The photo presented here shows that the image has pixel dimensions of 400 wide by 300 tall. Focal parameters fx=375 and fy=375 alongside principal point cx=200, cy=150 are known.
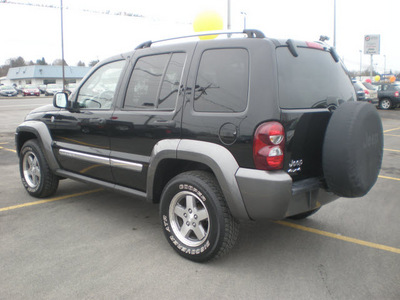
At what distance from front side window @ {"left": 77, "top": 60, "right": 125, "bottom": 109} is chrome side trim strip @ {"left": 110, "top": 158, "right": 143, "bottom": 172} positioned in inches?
23.1

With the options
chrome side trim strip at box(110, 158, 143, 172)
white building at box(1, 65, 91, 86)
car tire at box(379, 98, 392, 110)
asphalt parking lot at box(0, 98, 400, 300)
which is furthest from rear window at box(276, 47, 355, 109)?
white building at box(1, 65, 91, 86)

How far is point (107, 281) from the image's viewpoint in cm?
292

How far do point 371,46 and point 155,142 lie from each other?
50.7m

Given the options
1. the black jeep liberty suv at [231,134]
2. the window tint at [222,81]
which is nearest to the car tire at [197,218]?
the black jeep liberty suv at [231,134]

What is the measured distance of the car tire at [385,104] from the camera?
22903 millimetres

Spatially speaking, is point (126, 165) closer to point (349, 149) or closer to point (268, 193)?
point (268, 193)

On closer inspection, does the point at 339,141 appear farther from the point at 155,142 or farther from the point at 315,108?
the point at 155,142

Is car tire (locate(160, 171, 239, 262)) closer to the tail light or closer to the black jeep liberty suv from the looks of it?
the black jeep liberty suv

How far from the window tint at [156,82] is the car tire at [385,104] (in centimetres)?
2265

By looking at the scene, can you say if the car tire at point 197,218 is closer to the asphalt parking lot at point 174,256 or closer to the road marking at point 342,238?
the asphalt parking lot at point 174,256

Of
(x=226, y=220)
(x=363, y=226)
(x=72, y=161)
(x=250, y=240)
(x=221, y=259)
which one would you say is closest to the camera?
(x=226, y=220)

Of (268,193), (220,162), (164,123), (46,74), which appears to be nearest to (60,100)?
(164,123)

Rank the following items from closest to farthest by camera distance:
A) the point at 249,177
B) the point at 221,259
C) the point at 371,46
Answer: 1. the point at 249,177
2. the point at 221,259
3. the point at 371,46

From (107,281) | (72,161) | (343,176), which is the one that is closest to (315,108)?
(343,176)
